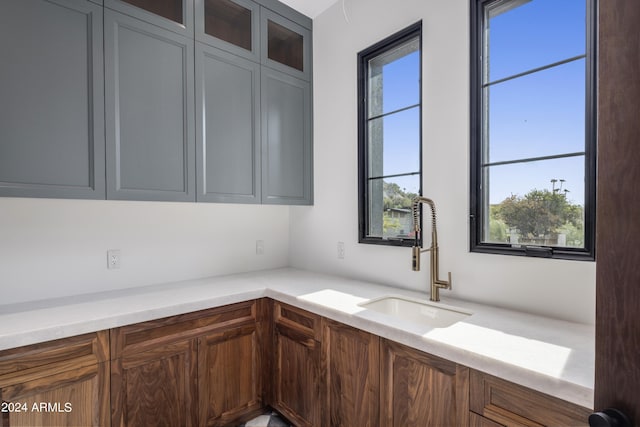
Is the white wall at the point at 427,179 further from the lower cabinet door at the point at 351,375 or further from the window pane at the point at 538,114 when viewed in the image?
the lower cabinet door at the point at 351,375

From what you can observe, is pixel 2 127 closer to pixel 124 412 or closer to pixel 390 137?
pixel 124 412

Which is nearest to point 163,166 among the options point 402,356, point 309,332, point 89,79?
point 89,79

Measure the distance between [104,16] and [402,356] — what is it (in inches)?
82.3

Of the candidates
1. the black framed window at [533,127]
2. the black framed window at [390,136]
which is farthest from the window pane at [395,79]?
the black framed window at [533,127]

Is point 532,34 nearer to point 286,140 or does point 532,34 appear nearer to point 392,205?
point 392,205

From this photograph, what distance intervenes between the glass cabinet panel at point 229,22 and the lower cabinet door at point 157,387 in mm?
1860

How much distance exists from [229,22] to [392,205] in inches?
63.8

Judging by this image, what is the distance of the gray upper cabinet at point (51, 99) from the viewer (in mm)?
1365

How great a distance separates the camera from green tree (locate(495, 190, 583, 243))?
1.37m

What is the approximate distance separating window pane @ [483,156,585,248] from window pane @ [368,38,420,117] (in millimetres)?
709

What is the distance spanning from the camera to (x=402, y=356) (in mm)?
1284

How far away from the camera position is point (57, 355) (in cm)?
131

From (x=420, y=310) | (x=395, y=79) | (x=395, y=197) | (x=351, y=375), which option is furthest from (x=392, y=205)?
(x=351, y=375)

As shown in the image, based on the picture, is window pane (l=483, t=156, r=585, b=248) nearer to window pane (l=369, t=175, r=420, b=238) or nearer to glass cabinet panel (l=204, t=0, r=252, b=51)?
window pane (l=369, t=175, r=420, b=238)
